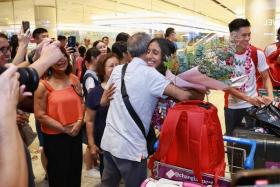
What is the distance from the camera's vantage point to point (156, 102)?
6.62 feet

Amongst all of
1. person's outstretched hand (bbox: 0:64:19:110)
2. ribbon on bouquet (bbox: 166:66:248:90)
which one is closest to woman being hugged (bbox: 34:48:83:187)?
ribbon on bouquet (bbox: 166:66:248:90)

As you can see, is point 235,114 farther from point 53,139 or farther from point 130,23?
point 130,23

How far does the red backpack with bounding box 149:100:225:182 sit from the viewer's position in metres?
1.54

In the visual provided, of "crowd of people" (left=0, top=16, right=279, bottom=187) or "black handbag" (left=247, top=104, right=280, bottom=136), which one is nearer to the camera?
"crowd of people" (left=0, top=16, right=279, bottom=187)

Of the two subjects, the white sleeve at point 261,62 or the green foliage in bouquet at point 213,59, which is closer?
the green foliage in bouquet at point 213,59

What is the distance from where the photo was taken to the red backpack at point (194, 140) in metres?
1.54

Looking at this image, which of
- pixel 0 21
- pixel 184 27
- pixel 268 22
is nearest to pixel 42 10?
pixel 0 21

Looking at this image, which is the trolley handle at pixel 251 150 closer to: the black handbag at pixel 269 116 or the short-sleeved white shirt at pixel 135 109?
the black handbag at pixel 269 116

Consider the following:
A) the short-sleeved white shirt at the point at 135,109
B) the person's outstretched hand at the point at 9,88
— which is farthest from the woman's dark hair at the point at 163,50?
the person's outstretched hand at the point at 9,88

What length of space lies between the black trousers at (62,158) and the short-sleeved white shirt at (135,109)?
0.57 m

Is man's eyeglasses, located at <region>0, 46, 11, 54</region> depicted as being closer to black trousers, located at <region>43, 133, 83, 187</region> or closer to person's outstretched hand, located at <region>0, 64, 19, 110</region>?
black trousers, located at <region>43, 133, 83, 187</region>

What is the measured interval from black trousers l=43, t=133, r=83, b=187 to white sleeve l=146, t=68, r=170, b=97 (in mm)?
922

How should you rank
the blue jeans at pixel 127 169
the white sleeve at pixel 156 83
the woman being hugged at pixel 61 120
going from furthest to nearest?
the woman being hugged at pixel 61 120 → the blue jeans at pixel 127 169 → the white sleeve at pixel 156 83

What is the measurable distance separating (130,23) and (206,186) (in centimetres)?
763
